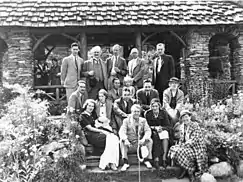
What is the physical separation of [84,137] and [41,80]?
262 inches

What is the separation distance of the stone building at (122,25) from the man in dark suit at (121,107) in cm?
382

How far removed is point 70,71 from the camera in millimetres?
7707

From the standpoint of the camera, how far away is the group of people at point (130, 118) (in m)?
6.01

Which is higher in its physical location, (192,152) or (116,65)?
(116,65)

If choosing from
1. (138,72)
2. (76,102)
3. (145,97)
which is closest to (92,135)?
(76,102)

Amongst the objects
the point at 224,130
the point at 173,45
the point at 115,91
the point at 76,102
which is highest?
the point at 173,45

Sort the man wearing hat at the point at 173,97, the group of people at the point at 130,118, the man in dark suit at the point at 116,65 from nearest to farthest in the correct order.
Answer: the group of people at the point at 130,118
the man wearing hat at the point at 173,97
the man in dark suit at the point at 116,65

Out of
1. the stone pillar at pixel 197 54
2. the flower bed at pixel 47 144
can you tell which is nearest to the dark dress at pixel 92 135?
the flower bed at pixel 47 144

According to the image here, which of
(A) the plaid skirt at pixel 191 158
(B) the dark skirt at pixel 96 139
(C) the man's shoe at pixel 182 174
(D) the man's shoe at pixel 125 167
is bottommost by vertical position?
(C) the man's shoe at pixel 182 174

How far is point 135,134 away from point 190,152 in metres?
1.11

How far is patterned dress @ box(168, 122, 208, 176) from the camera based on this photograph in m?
5.87

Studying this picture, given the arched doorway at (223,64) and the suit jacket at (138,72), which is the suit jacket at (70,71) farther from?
the arched doorway at (223,64)

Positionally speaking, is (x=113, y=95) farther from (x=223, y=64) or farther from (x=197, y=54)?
(x=223, y=64)

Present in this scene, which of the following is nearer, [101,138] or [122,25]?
[101,138]
